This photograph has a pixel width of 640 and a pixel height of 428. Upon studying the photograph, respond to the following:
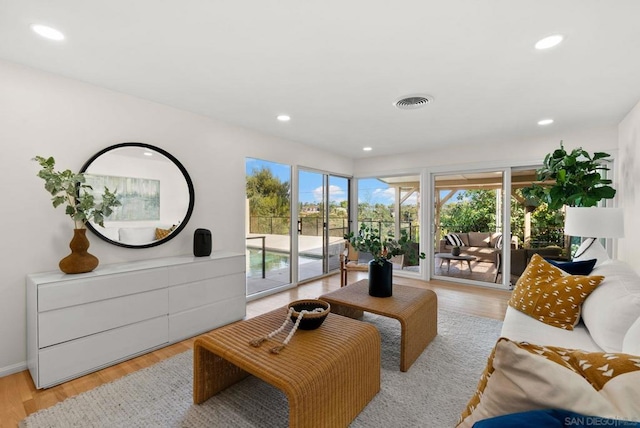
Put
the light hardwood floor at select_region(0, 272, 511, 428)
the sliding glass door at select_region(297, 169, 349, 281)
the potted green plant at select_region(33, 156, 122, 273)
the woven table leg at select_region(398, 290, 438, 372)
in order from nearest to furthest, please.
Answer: the light hardwood floor at select_region(0, 272, 511, 428) → the potted green plant at select_region(33, 156, 122, 273) → the woven table leg at select_region(398, 290, 438, 372) → the sliding glass door at select_region(297, 169, 349, 281)

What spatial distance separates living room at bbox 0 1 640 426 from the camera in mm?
1768

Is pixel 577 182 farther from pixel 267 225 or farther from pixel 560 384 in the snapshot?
pixel 267 225

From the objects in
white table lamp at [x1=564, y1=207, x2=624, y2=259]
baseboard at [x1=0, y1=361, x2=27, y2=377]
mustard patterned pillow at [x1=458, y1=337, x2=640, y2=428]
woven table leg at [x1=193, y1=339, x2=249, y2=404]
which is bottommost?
baseboard at [x1=0, y1=361, x2=27, y2=377]

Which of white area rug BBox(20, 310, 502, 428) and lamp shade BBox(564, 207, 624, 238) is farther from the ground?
lamp shade BBox(564, 207, 624, 238)

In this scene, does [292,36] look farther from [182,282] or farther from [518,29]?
[182,282]

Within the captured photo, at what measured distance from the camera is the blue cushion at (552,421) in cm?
65

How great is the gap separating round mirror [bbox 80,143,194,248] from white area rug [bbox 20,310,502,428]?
4.05ft

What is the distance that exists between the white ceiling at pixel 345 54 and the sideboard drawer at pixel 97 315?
1829 mm

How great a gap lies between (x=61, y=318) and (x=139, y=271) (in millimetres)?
561

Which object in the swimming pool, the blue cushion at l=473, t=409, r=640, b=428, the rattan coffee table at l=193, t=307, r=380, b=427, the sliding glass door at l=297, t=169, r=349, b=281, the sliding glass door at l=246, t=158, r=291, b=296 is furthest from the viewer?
the sliding glass door at l=297, t=169, r=349, b=281

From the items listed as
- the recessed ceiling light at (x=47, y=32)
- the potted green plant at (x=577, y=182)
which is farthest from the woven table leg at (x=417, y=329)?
the recessed ceiling light at (x=47, y=32)

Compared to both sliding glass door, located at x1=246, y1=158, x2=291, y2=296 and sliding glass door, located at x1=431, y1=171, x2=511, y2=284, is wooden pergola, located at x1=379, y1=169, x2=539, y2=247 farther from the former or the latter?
sliding glass door, located at x1=246, y1=158, x2=291, y2=296

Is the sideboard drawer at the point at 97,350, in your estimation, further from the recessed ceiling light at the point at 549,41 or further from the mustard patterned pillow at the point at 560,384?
the recessed ceiling light at the point at 549,41

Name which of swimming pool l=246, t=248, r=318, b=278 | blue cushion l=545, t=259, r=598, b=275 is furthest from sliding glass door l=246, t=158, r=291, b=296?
blue cushion l=545, t=259, r=598, b=275
